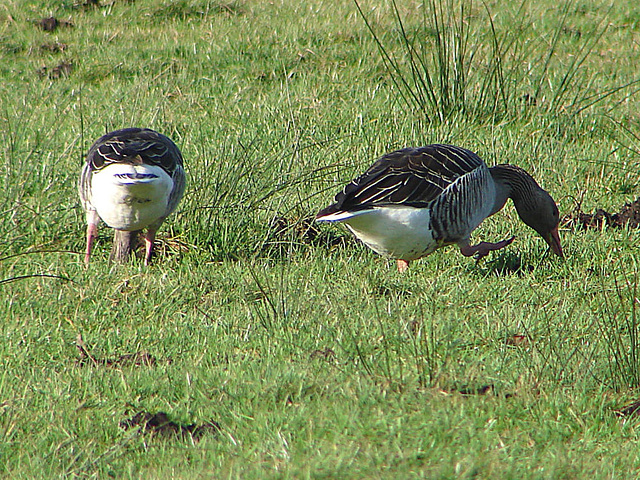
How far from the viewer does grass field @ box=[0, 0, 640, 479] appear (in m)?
3.22

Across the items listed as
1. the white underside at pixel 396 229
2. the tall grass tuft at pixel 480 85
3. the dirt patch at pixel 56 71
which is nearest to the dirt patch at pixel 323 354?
the white underside at pixel 396 229

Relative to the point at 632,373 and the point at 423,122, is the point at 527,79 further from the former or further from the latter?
the point at 632,373

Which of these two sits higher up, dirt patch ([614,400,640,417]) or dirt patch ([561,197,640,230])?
dirt patch ([614,400,640,417])

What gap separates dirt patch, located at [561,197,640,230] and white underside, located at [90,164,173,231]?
9.92 ft

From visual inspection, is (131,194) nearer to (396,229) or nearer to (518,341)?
(396,229)

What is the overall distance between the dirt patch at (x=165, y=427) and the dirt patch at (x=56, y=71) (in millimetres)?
6607

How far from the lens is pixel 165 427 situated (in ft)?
11.0

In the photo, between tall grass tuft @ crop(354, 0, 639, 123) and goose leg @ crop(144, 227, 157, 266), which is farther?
tall grass tuft @ crop(354, 0, 639, 123)

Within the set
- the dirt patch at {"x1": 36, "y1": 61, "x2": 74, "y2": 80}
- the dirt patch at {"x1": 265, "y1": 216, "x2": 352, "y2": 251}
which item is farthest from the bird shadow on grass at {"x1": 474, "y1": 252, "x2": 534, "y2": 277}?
the dirt patch at {"x1": 36, "y1": 61, "x2": 74, "y2": 80}

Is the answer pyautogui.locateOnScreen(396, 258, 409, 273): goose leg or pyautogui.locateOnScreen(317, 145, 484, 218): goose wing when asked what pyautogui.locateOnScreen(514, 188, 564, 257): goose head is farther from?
pyautogui.locateOnScreen(396, 258, 409, 273): goose leg

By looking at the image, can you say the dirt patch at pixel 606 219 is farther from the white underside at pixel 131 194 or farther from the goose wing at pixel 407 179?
the white underside at pixel 131 194

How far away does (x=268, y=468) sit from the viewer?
2.96m

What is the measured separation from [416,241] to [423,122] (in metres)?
2.78

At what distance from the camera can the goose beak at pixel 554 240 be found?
5535mm
